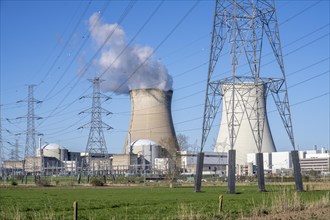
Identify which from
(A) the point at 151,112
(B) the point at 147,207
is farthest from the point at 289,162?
(B) the point at 147,207

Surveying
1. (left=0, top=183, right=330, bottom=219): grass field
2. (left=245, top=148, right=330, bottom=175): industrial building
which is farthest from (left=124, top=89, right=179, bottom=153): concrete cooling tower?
(left=0, top=183, right=330, bottom=219): grass field

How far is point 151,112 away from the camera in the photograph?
188 feet

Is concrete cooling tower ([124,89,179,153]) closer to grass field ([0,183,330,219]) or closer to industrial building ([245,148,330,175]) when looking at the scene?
industrial building ([245,148,330,175])

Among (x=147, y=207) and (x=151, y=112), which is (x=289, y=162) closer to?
(x=151, y=112)

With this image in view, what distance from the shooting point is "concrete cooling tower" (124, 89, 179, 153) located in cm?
5753

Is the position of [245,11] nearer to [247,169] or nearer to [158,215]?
[158,215]

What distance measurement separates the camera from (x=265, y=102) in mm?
43531

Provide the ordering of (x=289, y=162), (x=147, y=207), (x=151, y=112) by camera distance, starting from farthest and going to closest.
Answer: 1. (x=289, y=162)
2. (x=151, y=112)
3. (x=147, y=207)

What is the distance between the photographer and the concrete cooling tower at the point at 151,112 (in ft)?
189

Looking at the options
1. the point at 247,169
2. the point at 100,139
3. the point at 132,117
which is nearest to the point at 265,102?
the point at 100,139

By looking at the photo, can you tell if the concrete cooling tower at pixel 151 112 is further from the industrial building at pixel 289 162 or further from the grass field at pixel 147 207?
the grass field at pixel 147 207

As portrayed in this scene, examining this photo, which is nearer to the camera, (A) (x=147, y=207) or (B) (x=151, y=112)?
(A) (x=147, y=207)

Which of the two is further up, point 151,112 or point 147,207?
point 151,112

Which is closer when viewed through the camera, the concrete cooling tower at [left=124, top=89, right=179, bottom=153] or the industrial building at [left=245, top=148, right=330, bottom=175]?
the concrete cooling tower at [left=124, top=89, right=179, bottom=153]
